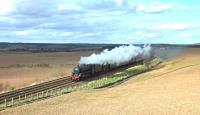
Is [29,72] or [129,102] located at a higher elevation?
[129,102]

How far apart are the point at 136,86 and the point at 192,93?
1017 centimetres

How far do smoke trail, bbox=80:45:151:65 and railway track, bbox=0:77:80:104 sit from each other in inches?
267

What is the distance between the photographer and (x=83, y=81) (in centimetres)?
5828

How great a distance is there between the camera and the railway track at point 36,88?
44.8 m

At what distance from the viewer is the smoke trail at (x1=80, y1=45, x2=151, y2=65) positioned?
65.6 metres

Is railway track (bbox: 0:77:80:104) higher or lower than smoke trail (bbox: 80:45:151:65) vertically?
lower

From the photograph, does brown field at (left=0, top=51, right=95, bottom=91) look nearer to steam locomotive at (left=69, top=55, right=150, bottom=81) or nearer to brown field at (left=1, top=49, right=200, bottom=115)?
steam locomotive at (left=69, top=55, right=150, bottom=81)

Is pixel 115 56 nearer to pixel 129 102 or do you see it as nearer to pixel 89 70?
pixel 89 70

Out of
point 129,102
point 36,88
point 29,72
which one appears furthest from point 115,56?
point 129,102

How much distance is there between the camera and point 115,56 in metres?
72.6

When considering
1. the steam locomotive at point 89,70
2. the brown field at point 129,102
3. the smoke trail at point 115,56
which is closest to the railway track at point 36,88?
the steam locomotive at point 89,70

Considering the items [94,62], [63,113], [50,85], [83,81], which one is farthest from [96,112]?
[94,62]

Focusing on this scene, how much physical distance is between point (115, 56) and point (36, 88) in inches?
985

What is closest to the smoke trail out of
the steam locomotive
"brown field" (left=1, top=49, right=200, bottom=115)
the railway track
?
the steam locomotive
